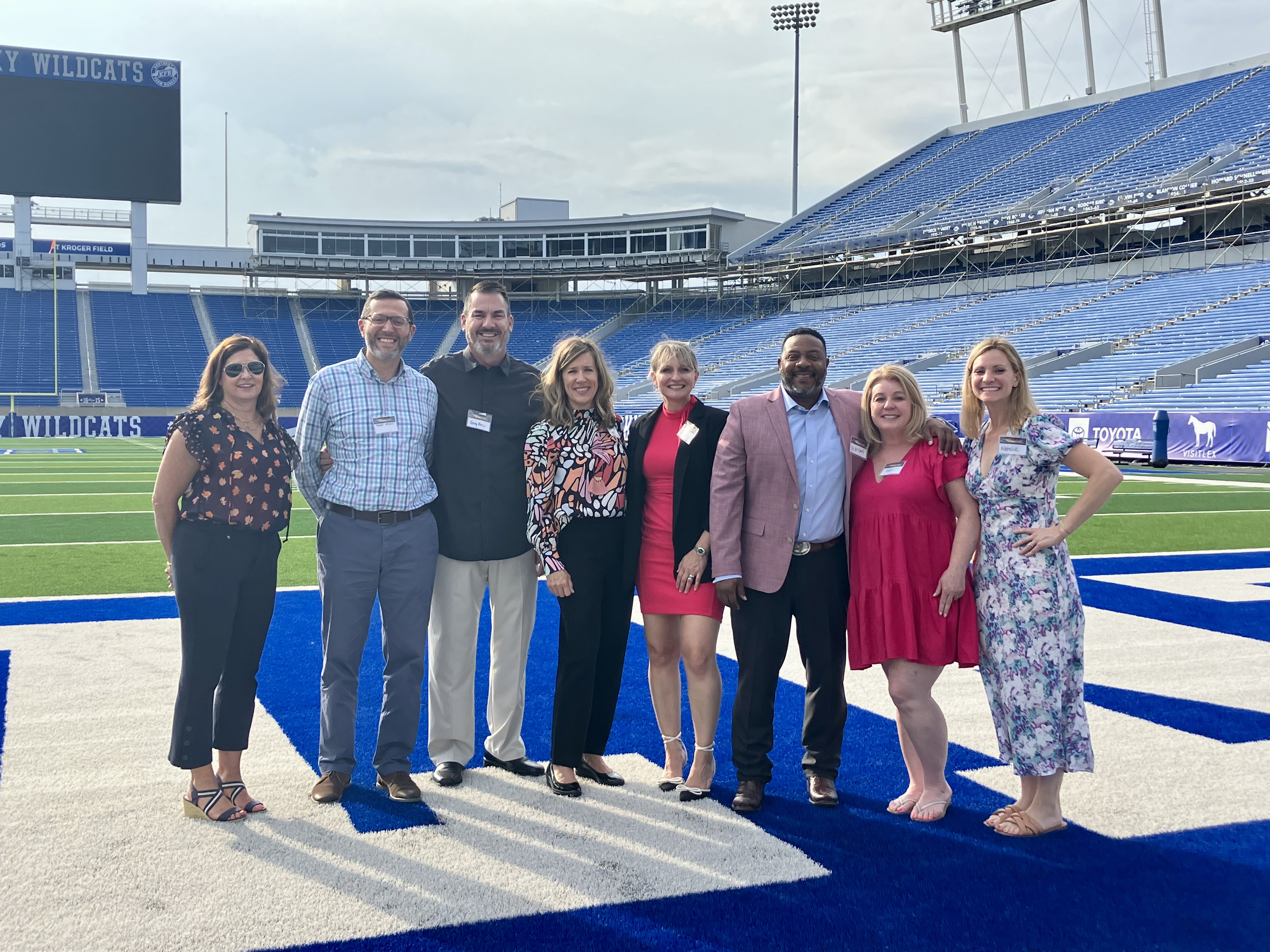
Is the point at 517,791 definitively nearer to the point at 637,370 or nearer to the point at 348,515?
the point at 348,515

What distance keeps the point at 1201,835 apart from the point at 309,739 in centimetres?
353

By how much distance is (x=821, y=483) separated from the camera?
3.87 m

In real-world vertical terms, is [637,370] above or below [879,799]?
above

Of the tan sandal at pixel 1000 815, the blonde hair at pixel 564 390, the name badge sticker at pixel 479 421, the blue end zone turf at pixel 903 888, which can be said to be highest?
the blonde hair at pixel 564 390

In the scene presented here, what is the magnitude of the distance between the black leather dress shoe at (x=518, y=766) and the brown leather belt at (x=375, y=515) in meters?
1.07

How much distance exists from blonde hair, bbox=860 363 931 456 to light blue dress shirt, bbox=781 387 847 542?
0.12 metres

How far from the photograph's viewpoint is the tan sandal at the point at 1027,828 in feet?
11.6

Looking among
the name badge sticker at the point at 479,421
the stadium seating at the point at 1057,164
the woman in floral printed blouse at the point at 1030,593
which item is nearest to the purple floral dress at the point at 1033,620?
the woman in floral printed blouse at the point at 1030,593

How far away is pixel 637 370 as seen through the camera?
42.0m

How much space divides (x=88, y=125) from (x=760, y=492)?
136 feet

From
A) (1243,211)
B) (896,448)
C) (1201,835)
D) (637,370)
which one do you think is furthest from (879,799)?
(637,370)

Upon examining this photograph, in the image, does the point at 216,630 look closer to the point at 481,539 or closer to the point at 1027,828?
the point at 481,539

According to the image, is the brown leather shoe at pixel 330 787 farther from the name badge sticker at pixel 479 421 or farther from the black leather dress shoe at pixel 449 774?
the name badge sticker at pixel 479 421

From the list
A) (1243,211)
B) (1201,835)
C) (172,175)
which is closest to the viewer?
(1201,835)
